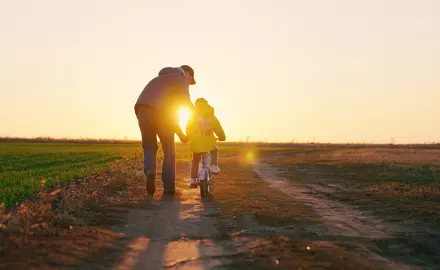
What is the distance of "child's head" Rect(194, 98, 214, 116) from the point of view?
1171 centimetres

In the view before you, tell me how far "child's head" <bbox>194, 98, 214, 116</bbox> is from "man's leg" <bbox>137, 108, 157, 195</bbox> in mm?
1493

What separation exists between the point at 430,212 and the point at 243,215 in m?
3.16

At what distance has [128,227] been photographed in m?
7.22

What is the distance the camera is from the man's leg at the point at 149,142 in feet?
33.5

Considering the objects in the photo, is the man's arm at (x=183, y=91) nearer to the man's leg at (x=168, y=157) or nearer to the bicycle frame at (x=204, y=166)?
the man's leg at (x=168, y=157)

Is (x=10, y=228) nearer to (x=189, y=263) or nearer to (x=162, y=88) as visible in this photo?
(x=189, y=263)

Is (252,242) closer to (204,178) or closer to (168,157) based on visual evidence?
(204,178)

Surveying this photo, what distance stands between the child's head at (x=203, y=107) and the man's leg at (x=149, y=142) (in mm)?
1493

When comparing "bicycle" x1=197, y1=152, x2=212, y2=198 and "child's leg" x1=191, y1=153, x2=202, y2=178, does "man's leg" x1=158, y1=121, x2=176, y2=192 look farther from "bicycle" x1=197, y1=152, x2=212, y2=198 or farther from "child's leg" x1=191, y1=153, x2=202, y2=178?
"child's leg" x1=191, y1=153, x2=202, y2=178

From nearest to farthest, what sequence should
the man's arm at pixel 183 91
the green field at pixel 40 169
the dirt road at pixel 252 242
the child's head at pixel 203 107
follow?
the dirt road at pixel 252 242 → the man's arm at pixel 183 91 → the child's head at pixel 203 107 → the green field at pixel 40 169

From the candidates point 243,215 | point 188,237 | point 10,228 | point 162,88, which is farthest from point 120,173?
point 10,228

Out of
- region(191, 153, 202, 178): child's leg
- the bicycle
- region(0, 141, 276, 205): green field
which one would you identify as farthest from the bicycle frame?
region(0, 141, 276, 205): green field

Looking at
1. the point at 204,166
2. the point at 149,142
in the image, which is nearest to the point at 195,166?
the point at 204,166

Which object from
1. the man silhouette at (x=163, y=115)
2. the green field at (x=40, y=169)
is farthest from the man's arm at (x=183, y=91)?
the green field at (x=40, y=169)
